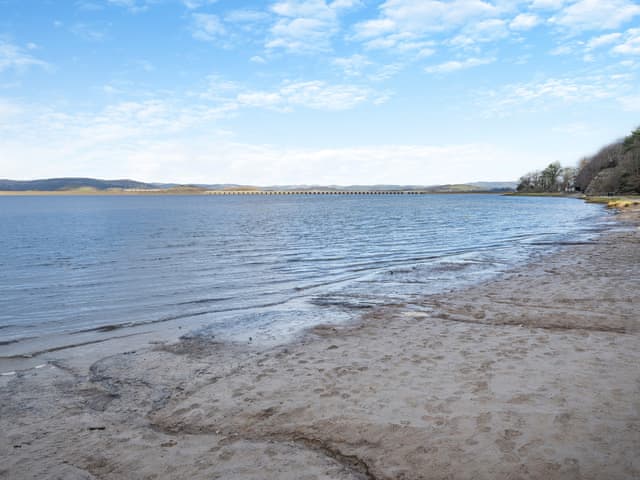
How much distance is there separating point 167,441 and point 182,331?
6278 millimetres

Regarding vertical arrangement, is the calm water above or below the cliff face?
below

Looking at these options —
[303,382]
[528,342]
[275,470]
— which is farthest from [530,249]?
[275,470]

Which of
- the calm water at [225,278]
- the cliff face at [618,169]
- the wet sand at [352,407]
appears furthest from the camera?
the cliff face at [618,169]

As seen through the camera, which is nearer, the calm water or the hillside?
the calm water

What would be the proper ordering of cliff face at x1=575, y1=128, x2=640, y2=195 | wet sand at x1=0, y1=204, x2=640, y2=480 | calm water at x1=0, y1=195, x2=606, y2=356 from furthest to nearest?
cliff face at x1=575, y1=128, x2=640, y2=195, calm water at x1=0, y1=195, x2=606, y2=356, wet sand at x1=0, y1=204, x2=640, y2=480

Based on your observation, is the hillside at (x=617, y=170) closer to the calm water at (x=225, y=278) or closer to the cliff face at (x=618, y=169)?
the cliff face at (x=618, y=169)

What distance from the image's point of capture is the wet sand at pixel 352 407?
5.46 metres

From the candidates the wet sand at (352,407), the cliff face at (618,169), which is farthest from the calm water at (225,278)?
the cliff face at (618,169)

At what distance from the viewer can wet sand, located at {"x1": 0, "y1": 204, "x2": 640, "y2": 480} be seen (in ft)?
17.9

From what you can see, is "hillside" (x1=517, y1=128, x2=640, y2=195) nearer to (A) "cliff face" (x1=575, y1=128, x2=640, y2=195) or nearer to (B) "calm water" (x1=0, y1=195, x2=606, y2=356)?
(A) "cliff face" (x1=575, y1=128, x2=640, y2=195)

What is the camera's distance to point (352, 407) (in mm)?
6957

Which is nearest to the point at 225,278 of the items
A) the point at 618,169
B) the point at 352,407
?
the point at 352,407

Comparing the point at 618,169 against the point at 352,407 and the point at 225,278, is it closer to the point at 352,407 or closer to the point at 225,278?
the point at 225,278

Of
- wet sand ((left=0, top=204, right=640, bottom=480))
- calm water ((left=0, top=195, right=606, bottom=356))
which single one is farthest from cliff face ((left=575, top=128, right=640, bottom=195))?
wet sand ((left=0, top=204, right=640, bottom=480))
